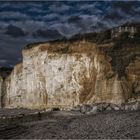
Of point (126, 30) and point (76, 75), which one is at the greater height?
point (126, 30)

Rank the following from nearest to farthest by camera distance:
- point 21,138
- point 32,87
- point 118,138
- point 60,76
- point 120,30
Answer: point 118,138, point 21,138, point 120,30, point 60,76, point 32,87

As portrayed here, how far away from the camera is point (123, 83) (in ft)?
161

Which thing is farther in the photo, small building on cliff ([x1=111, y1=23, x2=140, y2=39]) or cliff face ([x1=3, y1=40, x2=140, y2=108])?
small building on cliff ([x1=111, y1=23, x2=140, y2=39])

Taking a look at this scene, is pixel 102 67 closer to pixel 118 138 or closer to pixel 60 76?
pixel 60 76

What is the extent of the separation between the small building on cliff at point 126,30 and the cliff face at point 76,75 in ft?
10.4

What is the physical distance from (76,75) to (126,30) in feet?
30.2

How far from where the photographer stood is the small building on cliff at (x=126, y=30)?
54.1 meters

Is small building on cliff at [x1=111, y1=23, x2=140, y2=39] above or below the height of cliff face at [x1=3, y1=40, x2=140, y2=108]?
above

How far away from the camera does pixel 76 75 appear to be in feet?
186

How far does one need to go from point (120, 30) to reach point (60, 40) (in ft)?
35.4

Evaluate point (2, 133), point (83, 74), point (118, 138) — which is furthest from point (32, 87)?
point (118, 138)

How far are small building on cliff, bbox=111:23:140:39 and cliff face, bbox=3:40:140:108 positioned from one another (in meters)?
3.18

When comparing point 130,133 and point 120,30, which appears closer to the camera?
point 130,133

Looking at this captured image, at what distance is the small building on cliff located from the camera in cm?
5411
